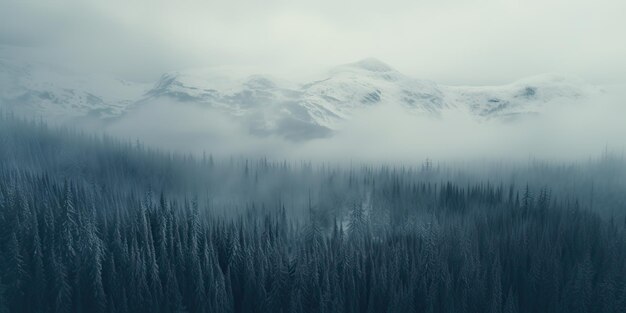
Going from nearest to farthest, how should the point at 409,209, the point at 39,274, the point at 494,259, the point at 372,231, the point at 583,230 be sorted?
the point at 39,274, the point at 494,259, the point at 583,230, the point at 372,231, the point at 409,209

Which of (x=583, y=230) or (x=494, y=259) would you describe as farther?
(x=583, y=230)

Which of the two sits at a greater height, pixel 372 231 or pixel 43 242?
pixel 43 242

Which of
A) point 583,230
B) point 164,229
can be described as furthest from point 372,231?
point 164,229

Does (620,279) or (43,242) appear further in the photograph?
(620,279)

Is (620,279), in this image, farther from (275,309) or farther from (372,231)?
(275,309)

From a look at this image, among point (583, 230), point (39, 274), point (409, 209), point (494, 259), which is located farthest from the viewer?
Answer: point (409, 209)

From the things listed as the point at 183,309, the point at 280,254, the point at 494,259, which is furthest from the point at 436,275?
the point at 183,309

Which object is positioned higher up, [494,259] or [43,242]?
[43,242]

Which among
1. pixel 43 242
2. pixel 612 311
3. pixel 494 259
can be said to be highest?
pixel 43 242

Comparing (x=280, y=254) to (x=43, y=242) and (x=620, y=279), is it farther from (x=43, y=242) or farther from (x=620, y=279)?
(x=620, y=279)
